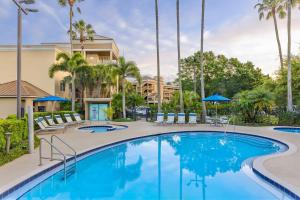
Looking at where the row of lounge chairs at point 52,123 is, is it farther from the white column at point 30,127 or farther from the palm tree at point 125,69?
the palm tree at point 125,69

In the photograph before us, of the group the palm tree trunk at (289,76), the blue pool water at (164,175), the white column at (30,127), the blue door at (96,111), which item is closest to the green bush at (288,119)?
the palm tree trunk at (289,76)

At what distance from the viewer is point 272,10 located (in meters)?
25.2

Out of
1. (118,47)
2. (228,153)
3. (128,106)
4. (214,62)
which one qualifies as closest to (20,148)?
(228,153)

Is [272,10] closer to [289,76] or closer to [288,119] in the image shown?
[289,76]

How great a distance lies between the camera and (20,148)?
873 centimetres

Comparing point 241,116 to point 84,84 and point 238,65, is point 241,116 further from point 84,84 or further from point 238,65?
point 238,65

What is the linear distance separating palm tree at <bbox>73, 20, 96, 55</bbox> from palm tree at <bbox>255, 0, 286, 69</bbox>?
806 inches

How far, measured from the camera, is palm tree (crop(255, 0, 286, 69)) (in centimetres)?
2414

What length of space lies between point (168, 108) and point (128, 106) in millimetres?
5179

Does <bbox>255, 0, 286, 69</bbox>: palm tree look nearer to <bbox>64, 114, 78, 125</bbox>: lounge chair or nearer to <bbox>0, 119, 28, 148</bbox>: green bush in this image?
<bbox>64, 114, 78, 125</bbox>: lounge chair

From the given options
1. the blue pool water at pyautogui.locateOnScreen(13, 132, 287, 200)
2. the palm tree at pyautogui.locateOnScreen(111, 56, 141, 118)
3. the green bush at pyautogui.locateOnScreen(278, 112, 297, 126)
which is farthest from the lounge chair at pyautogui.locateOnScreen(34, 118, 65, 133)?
the green bush at pyautogui.locateOnScreen(278, 112, 297, 126)

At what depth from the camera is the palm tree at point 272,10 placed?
2414 cm

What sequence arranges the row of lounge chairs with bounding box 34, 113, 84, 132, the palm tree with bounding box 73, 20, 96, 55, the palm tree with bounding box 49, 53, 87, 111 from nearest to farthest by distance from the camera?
the row of lounge chairs with bounding box 34, 113, 84, 132, the palm tree with bounding box 49, 53, 87, 111, the palm tree with bounding box 73, 20, 96, 55

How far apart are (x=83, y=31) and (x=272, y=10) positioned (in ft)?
74.5
